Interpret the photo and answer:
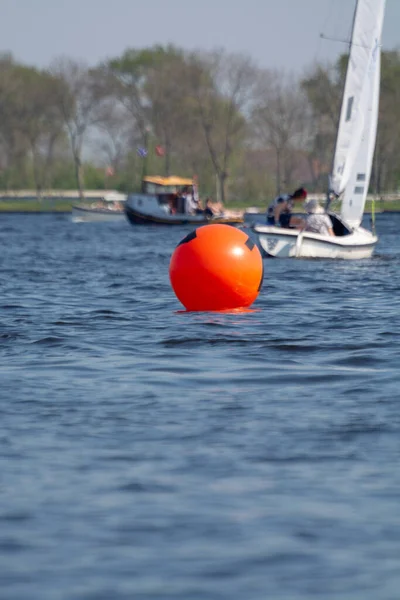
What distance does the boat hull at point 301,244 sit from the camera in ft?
96.8

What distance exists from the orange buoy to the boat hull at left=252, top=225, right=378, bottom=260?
40.9ft

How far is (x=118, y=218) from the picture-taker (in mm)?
75438

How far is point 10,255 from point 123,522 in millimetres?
31332

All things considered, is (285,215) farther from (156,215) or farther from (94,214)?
(94,214)

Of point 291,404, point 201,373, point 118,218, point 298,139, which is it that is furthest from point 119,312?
point 298,139

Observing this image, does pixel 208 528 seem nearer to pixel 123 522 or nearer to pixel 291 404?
pixel 123 522

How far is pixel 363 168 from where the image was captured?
122 ft

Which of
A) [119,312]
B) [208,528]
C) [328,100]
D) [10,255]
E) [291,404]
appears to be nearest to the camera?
[208,528]

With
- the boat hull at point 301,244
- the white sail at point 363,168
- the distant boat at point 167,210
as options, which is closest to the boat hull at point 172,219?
the distant boat at point 167,210

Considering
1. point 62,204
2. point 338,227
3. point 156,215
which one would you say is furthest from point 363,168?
point 62,204

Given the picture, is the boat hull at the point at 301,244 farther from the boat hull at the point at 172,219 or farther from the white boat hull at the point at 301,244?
the boat hull at the point at 172,219

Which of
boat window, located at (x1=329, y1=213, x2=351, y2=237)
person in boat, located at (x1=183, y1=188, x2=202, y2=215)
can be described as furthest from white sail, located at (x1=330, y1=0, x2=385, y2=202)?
person in boat, located at (x1=183, y1=188, x2=202, y2=215)

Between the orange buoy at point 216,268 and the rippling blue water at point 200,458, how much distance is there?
1.08 ft

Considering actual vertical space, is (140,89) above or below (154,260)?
above
